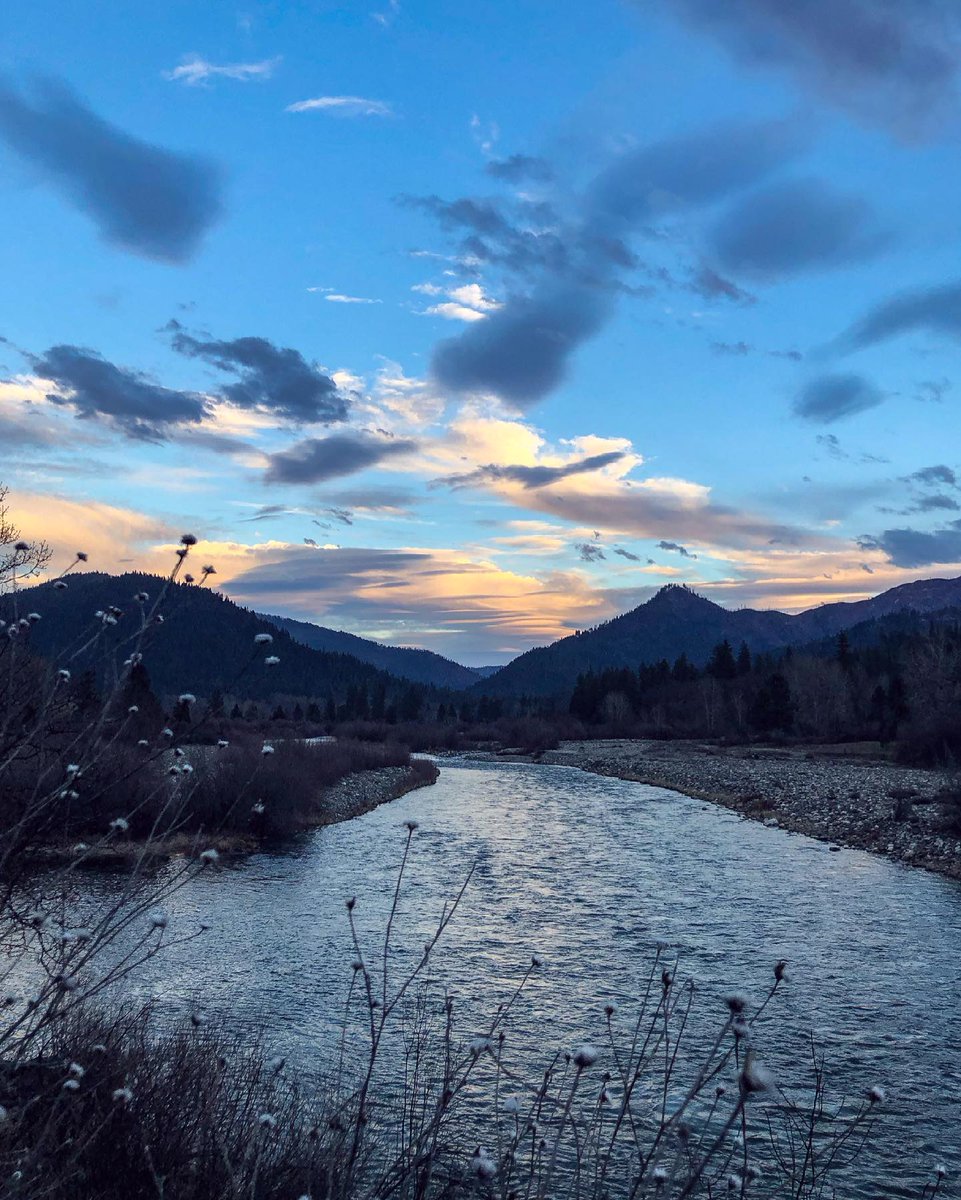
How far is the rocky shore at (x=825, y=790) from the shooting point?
31.5 m

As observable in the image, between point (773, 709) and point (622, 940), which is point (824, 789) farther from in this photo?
point (773, 709)

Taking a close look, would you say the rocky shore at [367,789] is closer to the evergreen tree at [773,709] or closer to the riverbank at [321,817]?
the riverbank at [321,817]

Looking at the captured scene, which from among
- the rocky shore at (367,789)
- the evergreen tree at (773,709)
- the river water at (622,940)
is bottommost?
the rocky shore at (367,789)

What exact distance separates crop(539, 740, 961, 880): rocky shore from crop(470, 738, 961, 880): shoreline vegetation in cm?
4

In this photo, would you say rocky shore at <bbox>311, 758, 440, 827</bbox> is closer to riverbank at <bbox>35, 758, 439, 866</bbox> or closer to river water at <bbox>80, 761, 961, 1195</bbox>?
riverbank at <bbox>35, 758, 439, 866</bbox>

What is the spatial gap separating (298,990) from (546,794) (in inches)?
1456

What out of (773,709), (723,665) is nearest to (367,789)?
(773,709)

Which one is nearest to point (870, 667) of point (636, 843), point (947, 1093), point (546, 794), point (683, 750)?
point (683, 750)

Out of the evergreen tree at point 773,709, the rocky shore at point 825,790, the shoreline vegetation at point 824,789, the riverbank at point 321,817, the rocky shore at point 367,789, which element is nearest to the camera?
the riverbank at point 321,817

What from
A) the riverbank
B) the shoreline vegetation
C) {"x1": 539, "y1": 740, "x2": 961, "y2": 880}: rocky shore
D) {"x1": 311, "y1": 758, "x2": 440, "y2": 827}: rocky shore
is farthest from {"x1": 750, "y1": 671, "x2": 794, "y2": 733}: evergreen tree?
{"x1": 311, "y1": 758, "x2": 440, "y2": 827}: rocky shore

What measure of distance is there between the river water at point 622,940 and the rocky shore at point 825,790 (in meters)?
2.27

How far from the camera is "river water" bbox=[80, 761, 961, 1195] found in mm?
12977

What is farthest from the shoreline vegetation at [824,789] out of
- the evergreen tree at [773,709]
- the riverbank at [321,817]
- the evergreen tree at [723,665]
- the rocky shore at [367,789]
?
the evergreen tree at [723,665]

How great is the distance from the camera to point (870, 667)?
120062mm
